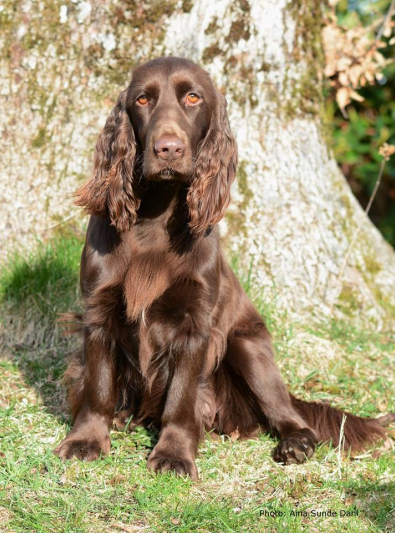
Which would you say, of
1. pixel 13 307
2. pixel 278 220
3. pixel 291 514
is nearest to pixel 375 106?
pixel 278 220

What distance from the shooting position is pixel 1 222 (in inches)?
174

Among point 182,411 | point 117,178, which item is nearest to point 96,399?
point 182,411

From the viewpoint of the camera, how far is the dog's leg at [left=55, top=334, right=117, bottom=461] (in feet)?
10.2

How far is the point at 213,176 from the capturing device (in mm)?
3137

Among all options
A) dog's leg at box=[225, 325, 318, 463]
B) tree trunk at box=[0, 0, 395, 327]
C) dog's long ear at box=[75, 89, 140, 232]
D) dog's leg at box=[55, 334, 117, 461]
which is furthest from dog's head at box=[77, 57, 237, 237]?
tree trunk at box=[0, 0, 395, 327]

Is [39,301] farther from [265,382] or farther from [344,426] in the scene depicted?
[344,426]

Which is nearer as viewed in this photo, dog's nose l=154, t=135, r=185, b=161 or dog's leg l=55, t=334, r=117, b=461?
dog's nose l=154, t=135, r=185, b=161

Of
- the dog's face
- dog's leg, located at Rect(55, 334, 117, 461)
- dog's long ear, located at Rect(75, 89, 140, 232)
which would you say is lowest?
dog's leg, located at Rect(55, 334, 117, 461)

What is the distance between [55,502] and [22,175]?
231cm

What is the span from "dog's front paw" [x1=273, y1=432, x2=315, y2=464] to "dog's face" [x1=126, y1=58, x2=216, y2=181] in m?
1.21

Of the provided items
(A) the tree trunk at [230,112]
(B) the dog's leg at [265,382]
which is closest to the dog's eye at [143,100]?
(B) the dog's leg at [265,382]

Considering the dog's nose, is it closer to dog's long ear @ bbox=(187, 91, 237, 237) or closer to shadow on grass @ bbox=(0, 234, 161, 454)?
dog's long ear @ bbox=(187, 91, 237, 237)

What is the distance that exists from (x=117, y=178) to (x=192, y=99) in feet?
1.45

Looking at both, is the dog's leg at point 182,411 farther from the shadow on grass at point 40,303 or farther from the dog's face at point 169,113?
the shadow on grass at point 40,303
